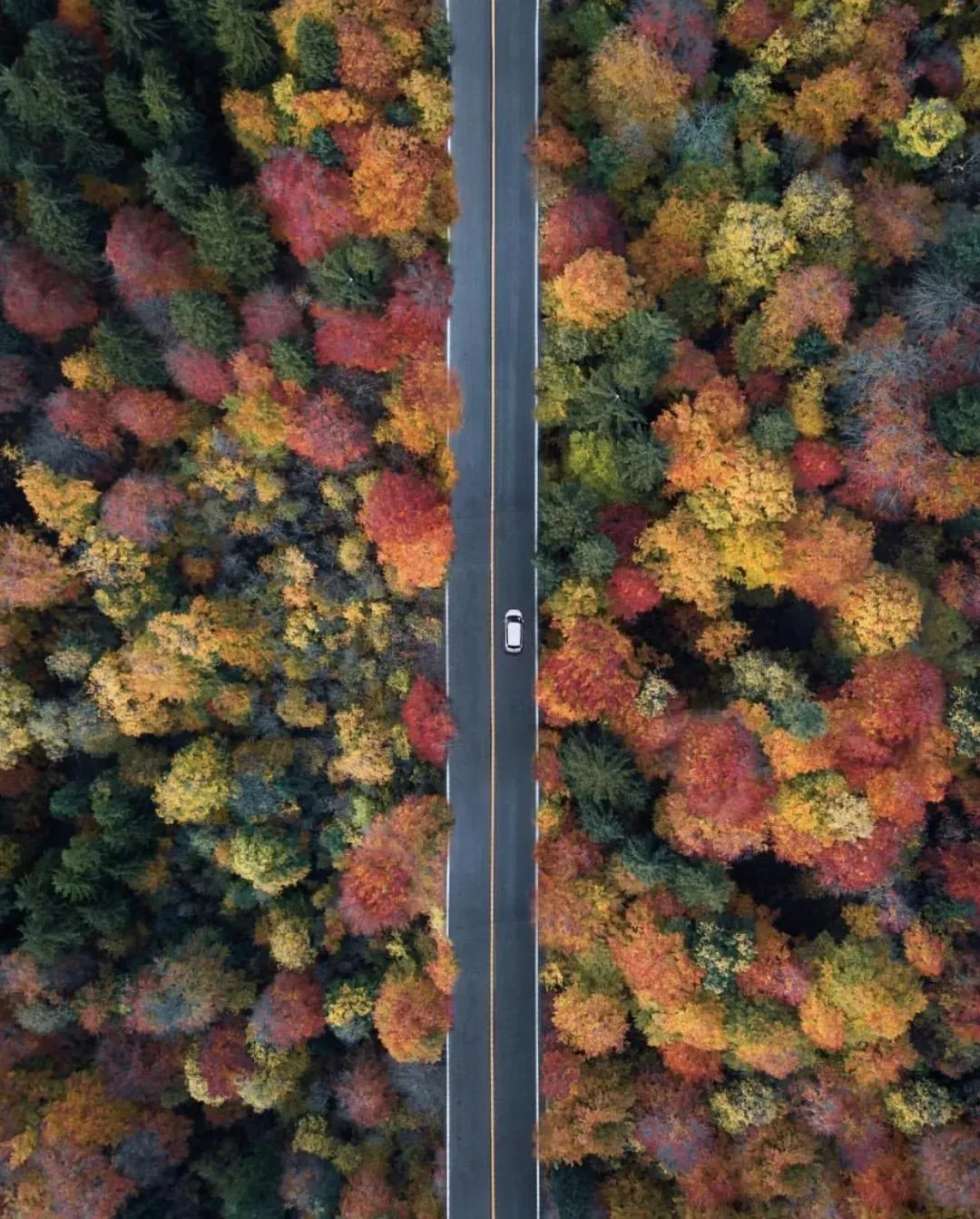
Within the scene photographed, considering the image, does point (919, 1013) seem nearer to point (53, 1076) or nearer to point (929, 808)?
point (929, 808)

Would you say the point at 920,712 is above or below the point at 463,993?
above

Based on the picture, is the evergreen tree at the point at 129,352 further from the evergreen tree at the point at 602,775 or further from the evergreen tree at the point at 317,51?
the evergreen tree at the point at 602,775

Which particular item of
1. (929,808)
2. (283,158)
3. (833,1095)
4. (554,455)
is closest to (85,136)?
(283,158)

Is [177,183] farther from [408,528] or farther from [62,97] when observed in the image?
[408,528]

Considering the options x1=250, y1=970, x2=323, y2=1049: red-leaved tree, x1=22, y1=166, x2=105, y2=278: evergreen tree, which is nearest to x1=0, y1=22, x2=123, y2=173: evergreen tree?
x1=22, y1=166, x2=105, y2=278: evergreen tree

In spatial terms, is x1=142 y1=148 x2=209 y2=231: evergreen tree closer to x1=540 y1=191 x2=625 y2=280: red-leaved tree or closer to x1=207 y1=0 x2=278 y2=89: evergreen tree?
x1=207 y1=0 x2=278 y2=89: evergreen tree

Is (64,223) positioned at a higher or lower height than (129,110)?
lower

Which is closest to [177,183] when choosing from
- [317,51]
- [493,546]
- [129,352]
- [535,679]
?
[129,352]
